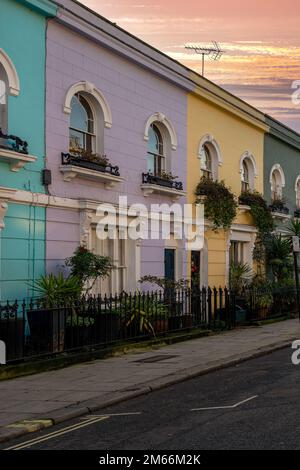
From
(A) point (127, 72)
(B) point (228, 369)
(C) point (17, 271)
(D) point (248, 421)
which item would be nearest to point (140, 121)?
(A) point (127, 72)

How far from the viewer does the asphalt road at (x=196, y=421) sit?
7570mm

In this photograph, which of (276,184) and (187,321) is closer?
(187,321)

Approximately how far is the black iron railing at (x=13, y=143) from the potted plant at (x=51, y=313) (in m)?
2.46

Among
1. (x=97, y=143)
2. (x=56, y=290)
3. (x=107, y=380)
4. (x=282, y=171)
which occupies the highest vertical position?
(x=282, y=171)

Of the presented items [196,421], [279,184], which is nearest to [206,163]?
[279,184]

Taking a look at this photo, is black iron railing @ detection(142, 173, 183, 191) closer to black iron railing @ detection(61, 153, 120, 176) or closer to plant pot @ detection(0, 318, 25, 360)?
black iron railing @ detection(61, 153, 120, 176)

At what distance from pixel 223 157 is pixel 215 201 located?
2.22 meters

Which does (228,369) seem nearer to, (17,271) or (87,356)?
(87,356)

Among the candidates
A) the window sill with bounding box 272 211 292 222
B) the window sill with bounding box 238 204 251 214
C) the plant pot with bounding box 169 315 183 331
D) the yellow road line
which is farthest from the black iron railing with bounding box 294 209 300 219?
the yellow road line

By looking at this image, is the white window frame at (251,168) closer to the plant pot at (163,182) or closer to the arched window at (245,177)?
the arched window at (245,177)

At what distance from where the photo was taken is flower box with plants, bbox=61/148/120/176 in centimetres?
1551

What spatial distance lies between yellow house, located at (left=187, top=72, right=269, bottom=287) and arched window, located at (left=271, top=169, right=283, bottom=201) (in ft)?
5.30

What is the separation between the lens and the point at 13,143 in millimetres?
13875

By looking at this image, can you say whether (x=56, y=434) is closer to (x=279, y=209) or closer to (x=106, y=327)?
(x=106, y=327)
